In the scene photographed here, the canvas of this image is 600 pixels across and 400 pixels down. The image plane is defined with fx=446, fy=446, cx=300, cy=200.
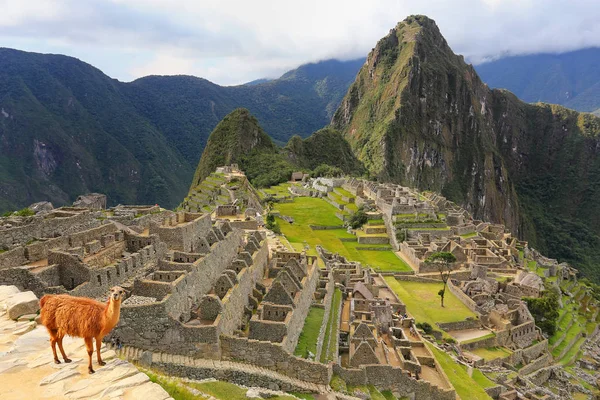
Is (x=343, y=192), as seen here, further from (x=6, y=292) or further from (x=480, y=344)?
(x=6, y=292)

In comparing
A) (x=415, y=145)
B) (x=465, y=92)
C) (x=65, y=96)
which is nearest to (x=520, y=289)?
(x=65, y=96)

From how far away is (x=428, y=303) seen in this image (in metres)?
33.8

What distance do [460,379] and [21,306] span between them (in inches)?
809

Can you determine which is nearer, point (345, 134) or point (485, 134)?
point (345, 134)

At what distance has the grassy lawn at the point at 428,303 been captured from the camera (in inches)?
1223

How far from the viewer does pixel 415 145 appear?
6471 inches

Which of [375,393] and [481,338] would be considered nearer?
[375,393]

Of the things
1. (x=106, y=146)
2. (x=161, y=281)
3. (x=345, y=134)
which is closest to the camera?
(x=161, y=281)

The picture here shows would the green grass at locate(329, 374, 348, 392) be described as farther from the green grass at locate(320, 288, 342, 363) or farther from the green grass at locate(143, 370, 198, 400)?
the green grass at locate(143, 370, 198, 400)

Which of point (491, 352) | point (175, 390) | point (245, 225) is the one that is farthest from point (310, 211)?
point (175, 390)

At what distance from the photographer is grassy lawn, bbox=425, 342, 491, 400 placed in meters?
21.1

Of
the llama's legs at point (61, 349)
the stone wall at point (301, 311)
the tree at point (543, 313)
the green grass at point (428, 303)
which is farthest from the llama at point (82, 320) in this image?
the tree at point (543, 313)

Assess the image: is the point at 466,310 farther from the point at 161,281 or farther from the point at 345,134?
the point at 345,134

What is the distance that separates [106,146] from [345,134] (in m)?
104
